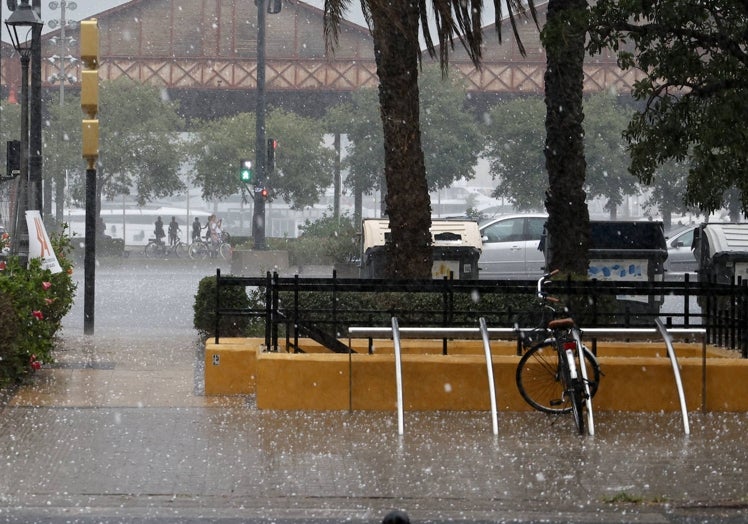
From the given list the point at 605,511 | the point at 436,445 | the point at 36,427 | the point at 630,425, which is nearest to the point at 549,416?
the point at 630,425

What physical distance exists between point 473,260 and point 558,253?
11.8 ft

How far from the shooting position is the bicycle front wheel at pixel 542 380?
1112cm

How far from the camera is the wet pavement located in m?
8.16

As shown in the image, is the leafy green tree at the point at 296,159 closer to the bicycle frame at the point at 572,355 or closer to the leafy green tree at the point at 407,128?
the leafy green tree at the point at 407,128

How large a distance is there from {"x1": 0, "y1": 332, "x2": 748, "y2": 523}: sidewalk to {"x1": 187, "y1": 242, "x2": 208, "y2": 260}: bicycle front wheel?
39.6 meters

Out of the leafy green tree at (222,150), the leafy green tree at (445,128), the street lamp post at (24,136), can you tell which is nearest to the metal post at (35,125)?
the street lamp post at (24,136)

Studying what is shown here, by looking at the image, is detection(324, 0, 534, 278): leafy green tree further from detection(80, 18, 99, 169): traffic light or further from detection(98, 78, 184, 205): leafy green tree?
detection(98, 78, 184, 205): leafy green tree

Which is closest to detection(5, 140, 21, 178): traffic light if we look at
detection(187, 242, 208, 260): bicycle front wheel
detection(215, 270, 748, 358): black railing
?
detection(215, 270, 748, 358): black railing

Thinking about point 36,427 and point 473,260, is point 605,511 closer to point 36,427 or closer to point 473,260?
point 36,427

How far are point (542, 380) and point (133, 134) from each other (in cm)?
5241

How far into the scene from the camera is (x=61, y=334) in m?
18.3

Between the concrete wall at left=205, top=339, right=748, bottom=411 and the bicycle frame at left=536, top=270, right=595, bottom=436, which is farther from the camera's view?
the concrete wall at left=205, top=339, right=748, bottom=411

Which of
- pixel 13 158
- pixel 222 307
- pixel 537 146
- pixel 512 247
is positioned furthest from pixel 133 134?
pixel 222 307

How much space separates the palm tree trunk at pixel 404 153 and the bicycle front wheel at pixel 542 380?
18.3 feet
